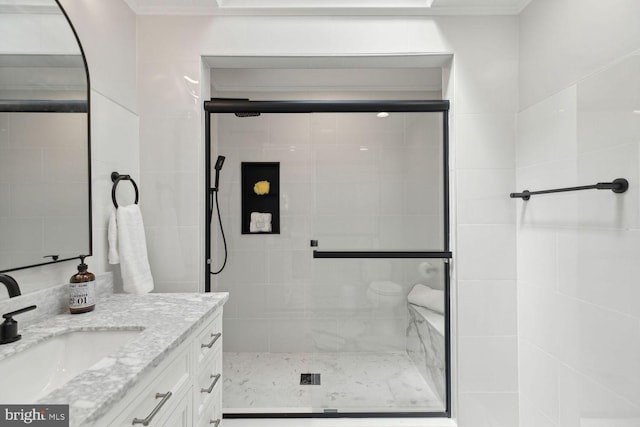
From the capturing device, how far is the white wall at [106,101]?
143 centimetres

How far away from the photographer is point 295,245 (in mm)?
2623

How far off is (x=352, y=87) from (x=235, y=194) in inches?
50.0

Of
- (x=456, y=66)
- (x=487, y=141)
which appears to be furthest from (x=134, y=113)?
(x=487, y=141)

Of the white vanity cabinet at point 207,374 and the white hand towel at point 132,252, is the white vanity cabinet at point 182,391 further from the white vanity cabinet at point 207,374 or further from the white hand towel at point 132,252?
the white hand towel at point 132,252

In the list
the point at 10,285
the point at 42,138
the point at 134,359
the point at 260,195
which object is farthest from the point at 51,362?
the point at 260,195

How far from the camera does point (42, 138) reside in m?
1.14

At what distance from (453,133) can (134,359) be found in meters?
1.77

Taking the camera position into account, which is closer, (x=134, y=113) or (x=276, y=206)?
(x=134, y=113)

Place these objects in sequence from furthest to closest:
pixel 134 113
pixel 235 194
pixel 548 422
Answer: pixel 235 194 → pixel 134 113 → pixel 548 422

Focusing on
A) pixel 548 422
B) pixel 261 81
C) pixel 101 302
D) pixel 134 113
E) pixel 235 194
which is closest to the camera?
pixel 101 302

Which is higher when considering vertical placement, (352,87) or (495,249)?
(352,87)

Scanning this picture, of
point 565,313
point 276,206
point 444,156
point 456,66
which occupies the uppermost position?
point 456,66

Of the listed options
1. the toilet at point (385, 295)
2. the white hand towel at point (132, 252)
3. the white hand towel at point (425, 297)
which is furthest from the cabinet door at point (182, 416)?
the white hand towel at point (425, 297)

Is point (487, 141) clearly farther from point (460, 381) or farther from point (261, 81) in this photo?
point (261, 81)
